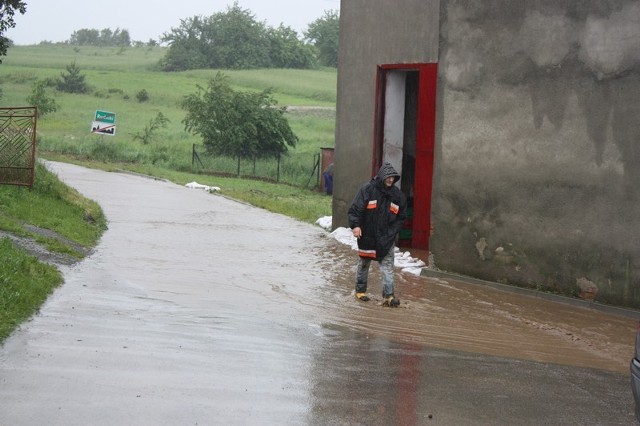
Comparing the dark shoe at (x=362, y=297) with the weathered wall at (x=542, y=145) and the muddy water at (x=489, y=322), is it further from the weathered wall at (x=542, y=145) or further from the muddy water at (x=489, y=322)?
the weathered wall at (x=542, y=145)

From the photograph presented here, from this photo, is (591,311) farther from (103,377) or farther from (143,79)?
(143,79)

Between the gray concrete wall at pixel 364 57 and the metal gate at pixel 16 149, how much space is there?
6023mm

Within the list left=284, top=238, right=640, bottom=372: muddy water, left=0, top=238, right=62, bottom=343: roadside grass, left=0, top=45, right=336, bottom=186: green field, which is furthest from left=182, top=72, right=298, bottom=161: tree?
left=0, top=238, right=62, bottom=343: roadside grass

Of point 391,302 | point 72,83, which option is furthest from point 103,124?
point 72,83

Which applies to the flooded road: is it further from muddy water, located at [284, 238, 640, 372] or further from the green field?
A: the green field

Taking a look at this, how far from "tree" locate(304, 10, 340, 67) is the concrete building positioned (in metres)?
115

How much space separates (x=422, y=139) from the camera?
17.5 m

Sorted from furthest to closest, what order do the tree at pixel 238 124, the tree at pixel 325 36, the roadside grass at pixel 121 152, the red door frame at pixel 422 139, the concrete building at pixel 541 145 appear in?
the tree at pixel 325 36, the tree at pixel 238 124, the red door frame at pixel 422 139, the roadside grass at pixel 121 152, the concrete building at pixel 541 145

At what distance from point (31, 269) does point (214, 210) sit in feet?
38.9

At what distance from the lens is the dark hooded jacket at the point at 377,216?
11930 mm

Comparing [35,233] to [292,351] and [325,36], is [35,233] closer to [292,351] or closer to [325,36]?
[292,351]

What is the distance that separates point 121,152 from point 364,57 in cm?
2795

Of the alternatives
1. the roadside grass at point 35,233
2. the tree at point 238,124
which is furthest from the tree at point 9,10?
the tree at point 238,124

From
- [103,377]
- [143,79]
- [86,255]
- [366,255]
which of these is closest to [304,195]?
[86,255]
